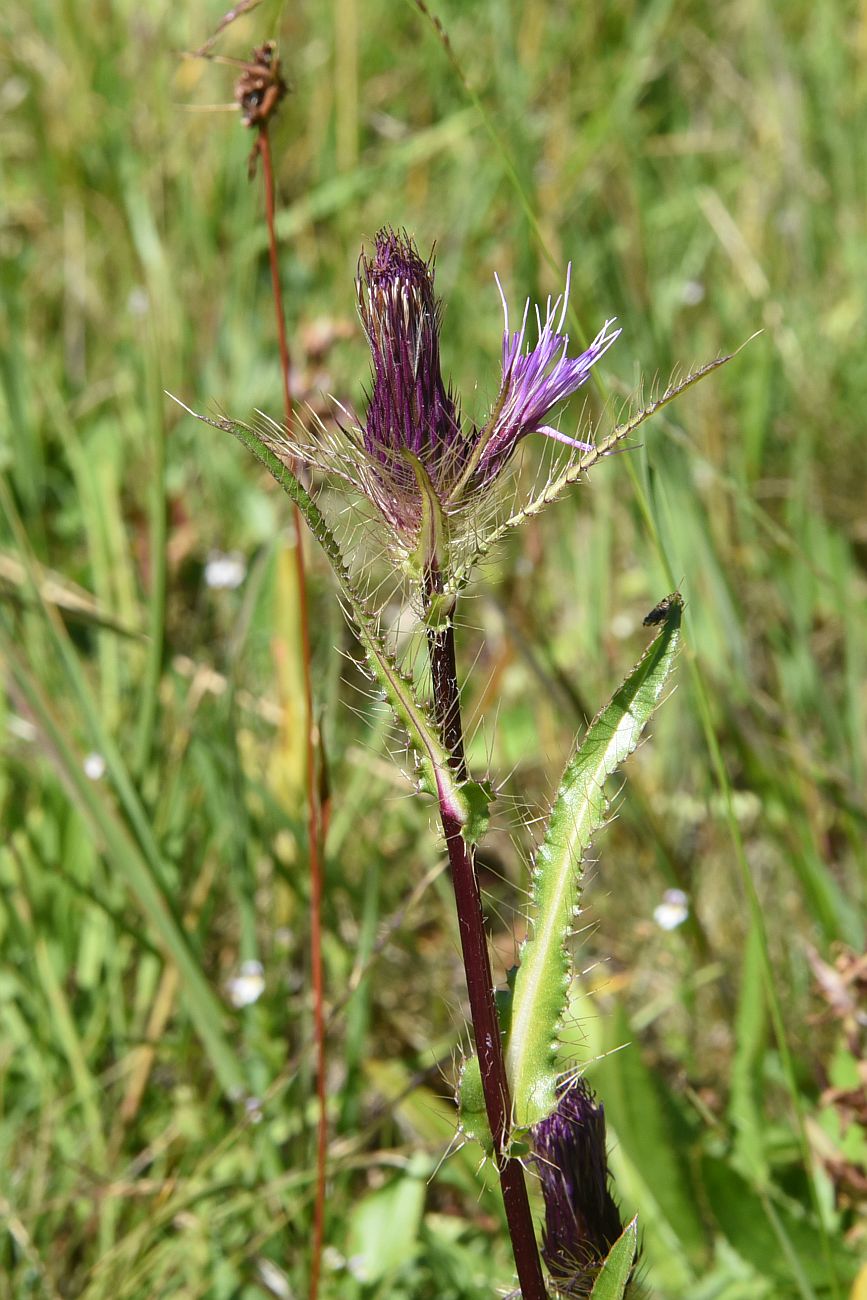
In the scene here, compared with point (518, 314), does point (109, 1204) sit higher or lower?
lower

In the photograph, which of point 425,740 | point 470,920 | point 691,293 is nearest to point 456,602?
point 425,740

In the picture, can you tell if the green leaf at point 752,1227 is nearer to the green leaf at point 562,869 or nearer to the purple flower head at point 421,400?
the green leaf at point 562,869

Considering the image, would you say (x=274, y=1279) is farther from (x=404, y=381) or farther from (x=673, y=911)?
(x=404, y=381)

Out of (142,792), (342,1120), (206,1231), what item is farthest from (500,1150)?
(142,792)

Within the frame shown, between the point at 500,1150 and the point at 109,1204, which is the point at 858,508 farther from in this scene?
the point at 500,1150

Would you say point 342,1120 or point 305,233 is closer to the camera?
point 342,1120
